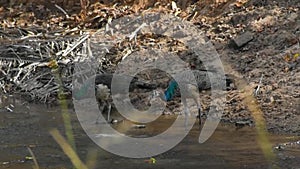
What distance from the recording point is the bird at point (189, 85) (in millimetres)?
7586

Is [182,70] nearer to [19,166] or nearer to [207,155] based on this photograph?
[207,155]

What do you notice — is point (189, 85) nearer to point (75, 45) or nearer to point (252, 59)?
point (252, 59)

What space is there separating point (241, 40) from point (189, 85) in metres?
2.12

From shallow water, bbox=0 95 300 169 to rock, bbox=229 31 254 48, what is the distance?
231cm

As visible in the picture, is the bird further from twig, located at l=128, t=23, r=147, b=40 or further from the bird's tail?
twig, located at l=128, t=23, r=147, b=40

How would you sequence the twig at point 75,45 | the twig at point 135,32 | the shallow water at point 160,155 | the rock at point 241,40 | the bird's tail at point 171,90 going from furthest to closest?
the twig at point 135,32
the twig at point 75,45
the rock at point 241,40
the bird's tail at point 171,90
the shallow water at point 160,155

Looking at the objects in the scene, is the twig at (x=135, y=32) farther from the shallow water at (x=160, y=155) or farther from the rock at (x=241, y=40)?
the shallow water at (x=160, y=155)

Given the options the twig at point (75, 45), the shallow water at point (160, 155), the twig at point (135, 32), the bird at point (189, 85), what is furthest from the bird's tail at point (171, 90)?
the twig at point (135, 32)

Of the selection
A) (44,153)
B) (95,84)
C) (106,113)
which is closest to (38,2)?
(95,84)

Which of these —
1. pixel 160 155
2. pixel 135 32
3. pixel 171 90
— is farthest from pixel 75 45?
pixel 160 155

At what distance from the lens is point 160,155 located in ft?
18.2

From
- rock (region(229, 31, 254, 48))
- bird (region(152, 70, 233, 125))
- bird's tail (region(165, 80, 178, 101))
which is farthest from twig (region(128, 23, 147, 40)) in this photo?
bird's tail (region(165, 80, 178, 101))

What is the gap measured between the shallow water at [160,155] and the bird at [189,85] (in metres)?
0.36

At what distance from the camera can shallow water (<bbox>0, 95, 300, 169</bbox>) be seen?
511 cm
